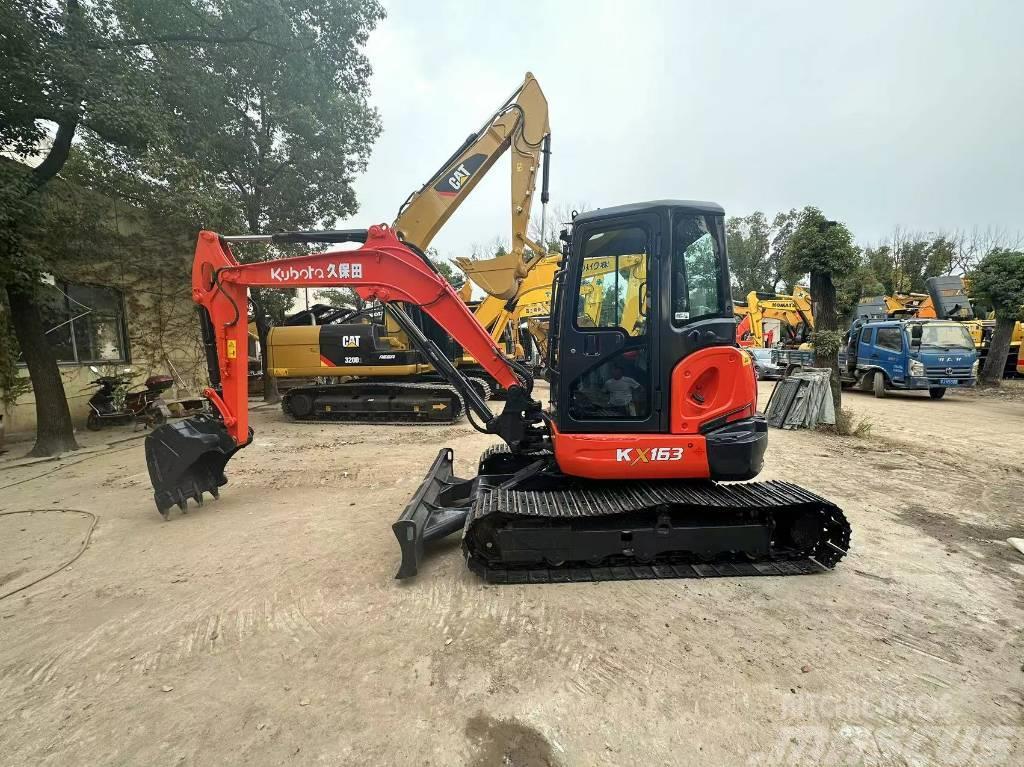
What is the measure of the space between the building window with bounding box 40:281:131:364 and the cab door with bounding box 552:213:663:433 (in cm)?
1141

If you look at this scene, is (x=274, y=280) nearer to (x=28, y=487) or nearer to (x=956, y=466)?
(x=28, y=487)

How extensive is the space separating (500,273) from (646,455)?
482 cm

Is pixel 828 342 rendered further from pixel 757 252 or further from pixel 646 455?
pixel 757 252

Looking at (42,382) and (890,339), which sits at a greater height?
(890,339)

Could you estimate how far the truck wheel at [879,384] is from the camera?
535 inches

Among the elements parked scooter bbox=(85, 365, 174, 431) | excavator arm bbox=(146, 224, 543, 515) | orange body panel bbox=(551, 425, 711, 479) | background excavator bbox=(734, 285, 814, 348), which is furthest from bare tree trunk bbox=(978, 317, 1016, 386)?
parked scooter bbox=(85, 365, 174, 431)

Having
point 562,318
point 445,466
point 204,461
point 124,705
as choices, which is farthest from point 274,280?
point 124,705

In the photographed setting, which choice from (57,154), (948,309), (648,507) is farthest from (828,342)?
(948,309)

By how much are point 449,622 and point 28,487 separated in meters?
6.36

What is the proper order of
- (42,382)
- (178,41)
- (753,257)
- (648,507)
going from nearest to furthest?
(648,507) → (42,382) → (178,41) → (753,257)

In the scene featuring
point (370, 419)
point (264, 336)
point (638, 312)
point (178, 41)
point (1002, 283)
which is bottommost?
point (370, 419)

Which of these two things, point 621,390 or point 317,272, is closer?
point 621,390

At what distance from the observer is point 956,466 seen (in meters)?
6.29

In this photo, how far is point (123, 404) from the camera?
1013cm
